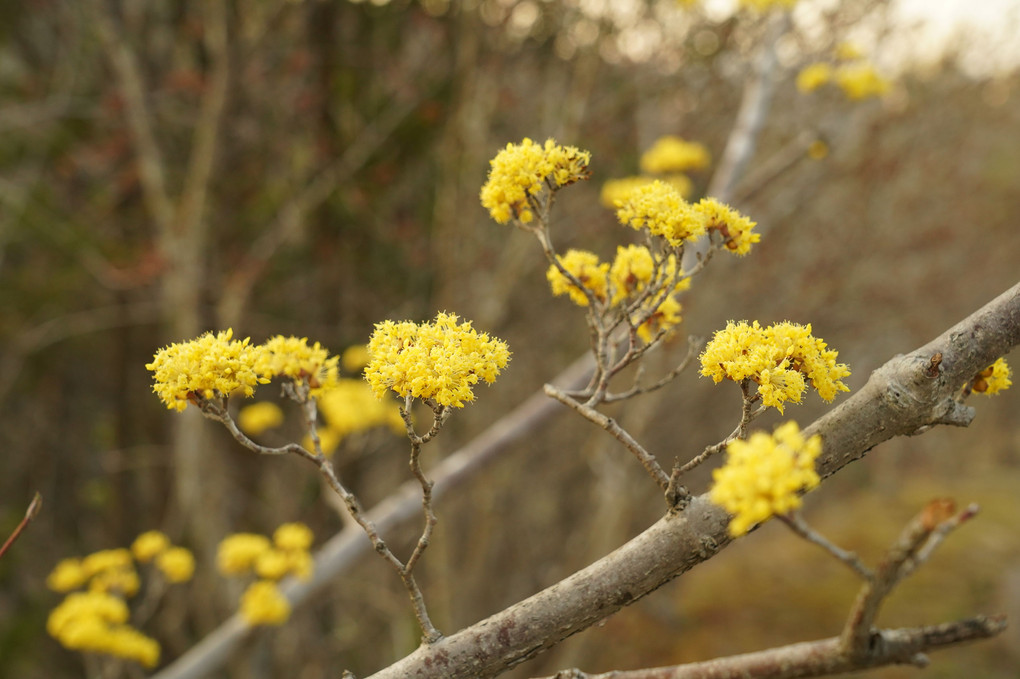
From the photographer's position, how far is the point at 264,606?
3162mm

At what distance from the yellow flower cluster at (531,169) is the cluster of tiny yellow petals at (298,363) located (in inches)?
21.0

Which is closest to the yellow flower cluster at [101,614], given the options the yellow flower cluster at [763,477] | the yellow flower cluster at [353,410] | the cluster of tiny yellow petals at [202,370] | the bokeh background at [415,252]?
the yellow flower cluster at [353,410]

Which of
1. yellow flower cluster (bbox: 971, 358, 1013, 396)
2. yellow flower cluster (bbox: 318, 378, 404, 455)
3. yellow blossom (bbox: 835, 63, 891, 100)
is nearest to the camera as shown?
yellow flower cluster (bbox: 971, 358, 1013, 396)

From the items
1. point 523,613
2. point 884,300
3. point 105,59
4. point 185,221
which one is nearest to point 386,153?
point 185,221

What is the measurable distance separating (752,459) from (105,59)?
263 inches

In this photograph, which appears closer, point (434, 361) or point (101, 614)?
point (434, 361)

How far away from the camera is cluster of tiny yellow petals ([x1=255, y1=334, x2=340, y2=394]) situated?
139 centimetres

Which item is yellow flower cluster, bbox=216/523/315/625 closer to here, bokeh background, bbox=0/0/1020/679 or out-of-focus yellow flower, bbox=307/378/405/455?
out-of-focus yellow flower, bbox=307/378/405/455

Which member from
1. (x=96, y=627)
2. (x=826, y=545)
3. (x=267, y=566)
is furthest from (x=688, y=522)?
(x=96, y=627)

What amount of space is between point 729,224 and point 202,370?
1217mm

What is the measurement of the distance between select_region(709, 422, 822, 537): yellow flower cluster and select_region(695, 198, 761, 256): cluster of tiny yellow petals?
0.61m

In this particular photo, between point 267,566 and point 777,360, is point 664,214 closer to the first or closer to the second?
point 777,360

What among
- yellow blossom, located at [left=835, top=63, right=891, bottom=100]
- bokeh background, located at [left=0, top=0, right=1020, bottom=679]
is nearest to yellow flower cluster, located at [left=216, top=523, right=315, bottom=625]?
bokeh background, located at [left=0, top=0, right=1020, bottom=679]

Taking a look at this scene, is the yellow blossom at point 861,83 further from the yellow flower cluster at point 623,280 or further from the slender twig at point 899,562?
the slender twig at point 899,562
